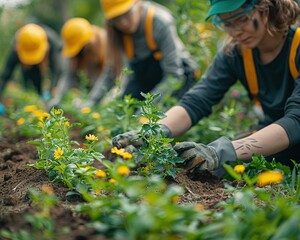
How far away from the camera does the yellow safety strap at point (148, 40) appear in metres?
4.64

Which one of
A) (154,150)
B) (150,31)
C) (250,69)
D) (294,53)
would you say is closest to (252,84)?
(250,69)

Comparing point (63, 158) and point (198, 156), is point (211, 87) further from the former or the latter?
point (63, 158)

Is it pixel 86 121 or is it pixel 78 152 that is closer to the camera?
pixel 78 152

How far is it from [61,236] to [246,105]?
3.07m

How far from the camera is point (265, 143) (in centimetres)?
264

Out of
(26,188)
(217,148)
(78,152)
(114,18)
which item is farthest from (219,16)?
(114,18)

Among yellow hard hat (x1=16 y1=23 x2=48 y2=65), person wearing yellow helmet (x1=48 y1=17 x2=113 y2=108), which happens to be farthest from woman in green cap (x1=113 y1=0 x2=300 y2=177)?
yellow hard hat (x1=16 y1=23 x2=48 y2=65)

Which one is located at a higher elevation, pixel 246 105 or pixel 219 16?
pixel 219 16

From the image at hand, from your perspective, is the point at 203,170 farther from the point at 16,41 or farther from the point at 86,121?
the point at 16,41

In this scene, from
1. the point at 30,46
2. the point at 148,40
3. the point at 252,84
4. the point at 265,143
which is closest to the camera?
the point at 265,143

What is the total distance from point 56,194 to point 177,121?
3.44 ft

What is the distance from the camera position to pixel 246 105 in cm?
450

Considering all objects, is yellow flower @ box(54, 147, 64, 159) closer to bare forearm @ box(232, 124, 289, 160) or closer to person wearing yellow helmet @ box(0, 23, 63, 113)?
bare forearm @ box(232, 124, 289, 160)

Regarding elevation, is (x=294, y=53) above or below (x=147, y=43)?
above
